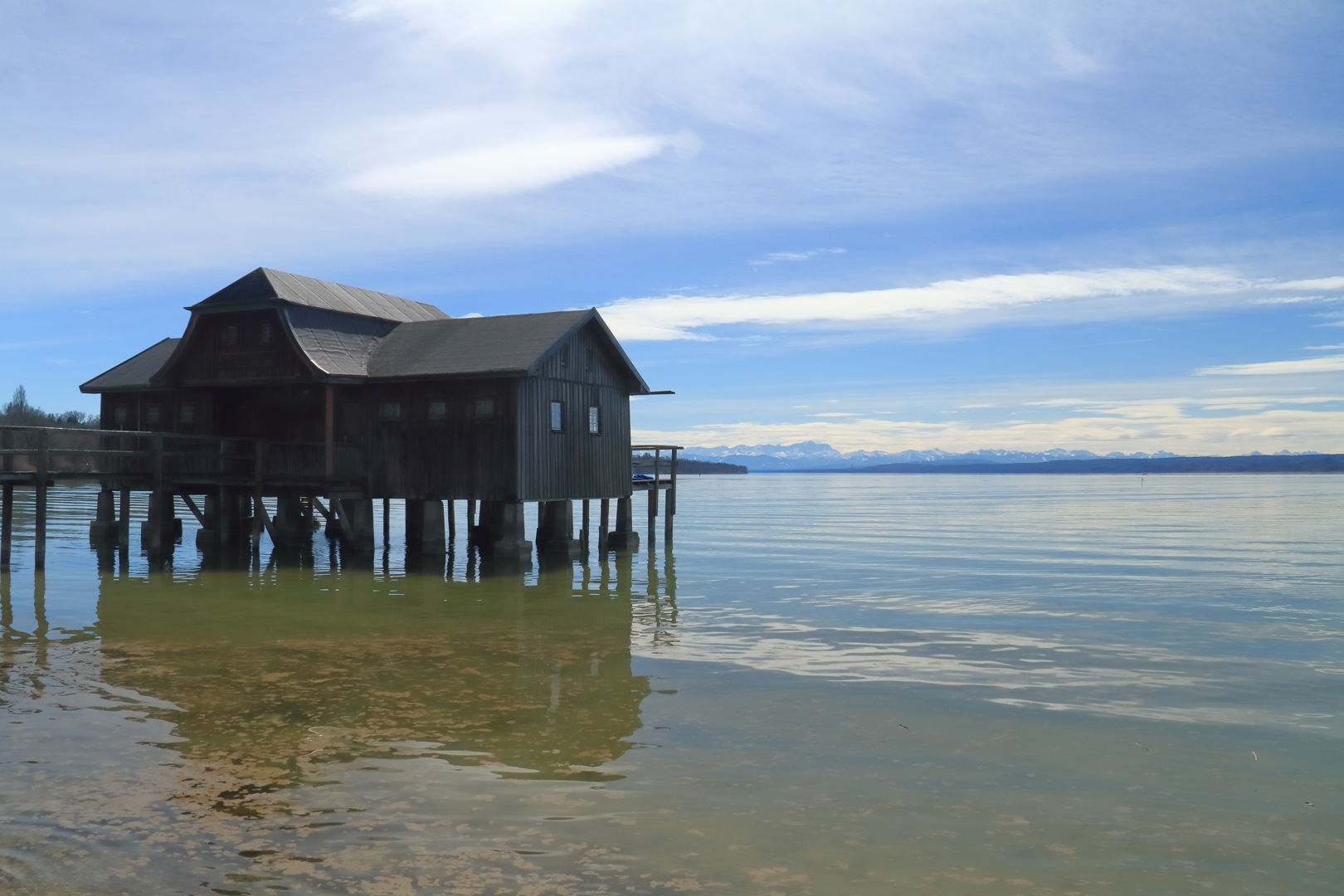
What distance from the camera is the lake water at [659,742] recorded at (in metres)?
8.29

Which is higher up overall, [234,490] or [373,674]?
[234,490]

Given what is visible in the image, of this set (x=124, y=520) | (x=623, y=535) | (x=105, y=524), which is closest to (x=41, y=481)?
(x=124, y=520)

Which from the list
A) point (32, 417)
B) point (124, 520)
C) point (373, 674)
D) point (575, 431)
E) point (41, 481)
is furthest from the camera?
point (32, 417)

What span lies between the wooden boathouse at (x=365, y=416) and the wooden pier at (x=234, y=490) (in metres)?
0.07

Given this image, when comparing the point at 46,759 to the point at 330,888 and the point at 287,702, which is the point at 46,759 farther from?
the point at 330,888

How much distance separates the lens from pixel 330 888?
766 centimetres

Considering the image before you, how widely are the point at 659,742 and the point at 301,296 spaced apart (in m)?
22.7

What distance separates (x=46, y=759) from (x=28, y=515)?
50633mm

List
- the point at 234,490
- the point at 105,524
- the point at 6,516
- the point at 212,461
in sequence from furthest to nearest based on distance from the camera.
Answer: the point at 105,524, the point at 234,490, the point at 212,461, the point at 6,516

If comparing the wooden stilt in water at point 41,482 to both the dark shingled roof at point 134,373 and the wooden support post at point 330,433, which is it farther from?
the dark shingled roof at point 134,373

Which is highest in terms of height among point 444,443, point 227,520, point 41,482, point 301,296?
point 301,296

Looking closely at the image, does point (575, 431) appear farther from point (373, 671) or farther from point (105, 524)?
point (105, 524)

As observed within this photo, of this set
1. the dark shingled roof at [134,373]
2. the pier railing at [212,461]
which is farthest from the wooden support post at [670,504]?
the dark shingled roof at [134,373]

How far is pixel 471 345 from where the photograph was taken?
3045 centimetres
